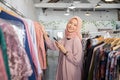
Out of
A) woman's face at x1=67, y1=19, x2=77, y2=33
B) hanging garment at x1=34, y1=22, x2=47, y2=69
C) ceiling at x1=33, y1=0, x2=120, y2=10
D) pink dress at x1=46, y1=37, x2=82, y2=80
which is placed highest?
ceiling at x1=33, y1=0, x2=120, y2=10

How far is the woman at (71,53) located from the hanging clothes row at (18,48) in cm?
70

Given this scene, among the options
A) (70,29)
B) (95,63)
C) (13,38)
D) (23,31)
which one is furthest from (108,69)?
(70,29)

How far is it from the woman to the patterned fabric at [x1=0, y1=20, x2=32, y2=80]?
159cm

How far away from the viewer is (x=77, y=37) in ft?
12.1

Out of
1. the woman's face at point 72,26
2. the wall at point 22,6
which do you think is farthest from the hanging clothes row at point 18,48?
the wall at point 22,6

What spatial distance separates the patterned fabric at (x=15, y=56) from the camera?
166 centimetres

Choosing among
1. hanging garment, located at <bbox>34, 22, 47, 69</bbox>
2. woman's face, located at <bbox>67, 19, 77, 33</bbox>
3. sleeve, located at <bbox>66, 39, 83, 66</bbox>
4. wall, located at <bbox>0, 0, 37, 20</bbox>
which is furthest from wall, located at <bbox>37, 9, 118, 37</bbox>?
hanging garment, located at <bbox>34, 22, 47, 69</bbox>

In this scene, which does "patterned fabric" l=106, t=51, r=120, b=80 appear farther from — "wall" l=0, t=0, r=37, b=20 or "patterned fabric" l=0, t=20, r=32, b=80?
"wall" l=0, t=0, r=37, b=20

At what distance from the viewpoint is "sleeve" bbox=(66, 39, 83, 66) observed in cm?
353

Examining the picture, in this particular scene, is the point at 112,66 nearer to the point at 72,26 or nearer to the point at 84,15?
the point at 72,26

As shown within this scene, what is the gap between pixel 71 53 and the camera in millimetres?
3570

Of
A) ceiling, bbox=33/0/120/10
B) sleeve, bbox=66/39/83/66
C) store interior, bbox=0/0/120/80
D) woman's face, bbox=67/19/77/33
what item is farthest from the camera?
store interior, bbox=0/0/120/80

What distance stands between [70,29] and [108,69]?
1499 mm

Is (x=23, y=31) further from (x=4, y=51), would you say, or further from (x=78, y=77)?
(x=78, y=77)
